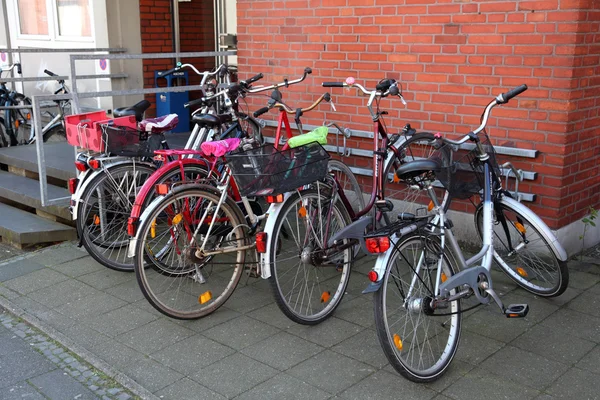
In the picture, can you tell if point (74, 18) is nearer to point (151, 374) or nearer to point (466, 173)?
point (151, 374)

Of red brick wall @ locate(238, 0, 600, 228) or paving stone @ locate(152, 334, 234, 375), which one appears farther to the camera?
red brick wall @ locate(238, 0, 600, 228)

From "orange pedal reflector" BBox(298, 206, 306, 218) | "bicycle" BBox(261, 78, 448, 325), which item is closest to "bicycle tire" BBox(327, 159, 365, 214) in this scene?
"bicycle" BBox(261, 78, 448, 325)

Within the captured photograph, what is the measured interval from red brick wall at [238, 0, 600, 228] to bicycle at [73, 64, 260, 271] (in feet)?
3.90

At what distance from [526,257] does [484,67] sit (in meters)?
1.43

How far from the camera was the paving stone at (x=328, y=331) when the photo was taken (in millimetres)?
3938

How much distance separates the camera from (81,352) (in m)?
3.87

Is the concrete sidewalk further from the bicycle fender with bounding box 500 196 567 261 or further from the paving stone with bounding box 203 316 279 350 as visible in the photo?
the bicycle fender with bounding box 500 196 567 261

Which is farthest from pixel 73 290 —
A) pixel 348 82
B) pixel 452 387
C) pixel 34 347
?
pixel 452 387

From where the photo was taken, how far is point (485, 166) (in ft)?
13.0

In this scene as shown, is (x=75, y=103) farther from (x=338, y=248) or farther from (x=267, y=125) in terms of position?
(x=338, y=248)

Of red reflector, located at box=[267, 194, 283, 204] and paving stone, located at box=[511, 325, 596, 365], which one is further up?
red reflector, located at box=[267, 194, 283, 204]

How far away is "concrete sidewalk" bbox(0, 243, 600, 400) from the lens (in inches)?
134

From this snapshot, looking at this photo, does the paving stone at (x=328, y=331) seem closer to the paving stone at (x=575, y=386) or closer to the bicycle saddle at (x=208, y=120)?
the paving stone at (x=575, y=386)

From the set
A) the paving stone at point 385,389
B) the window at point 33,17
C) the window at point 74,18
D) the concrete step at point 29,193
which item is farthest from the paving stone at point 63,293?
the window at point 33,17
